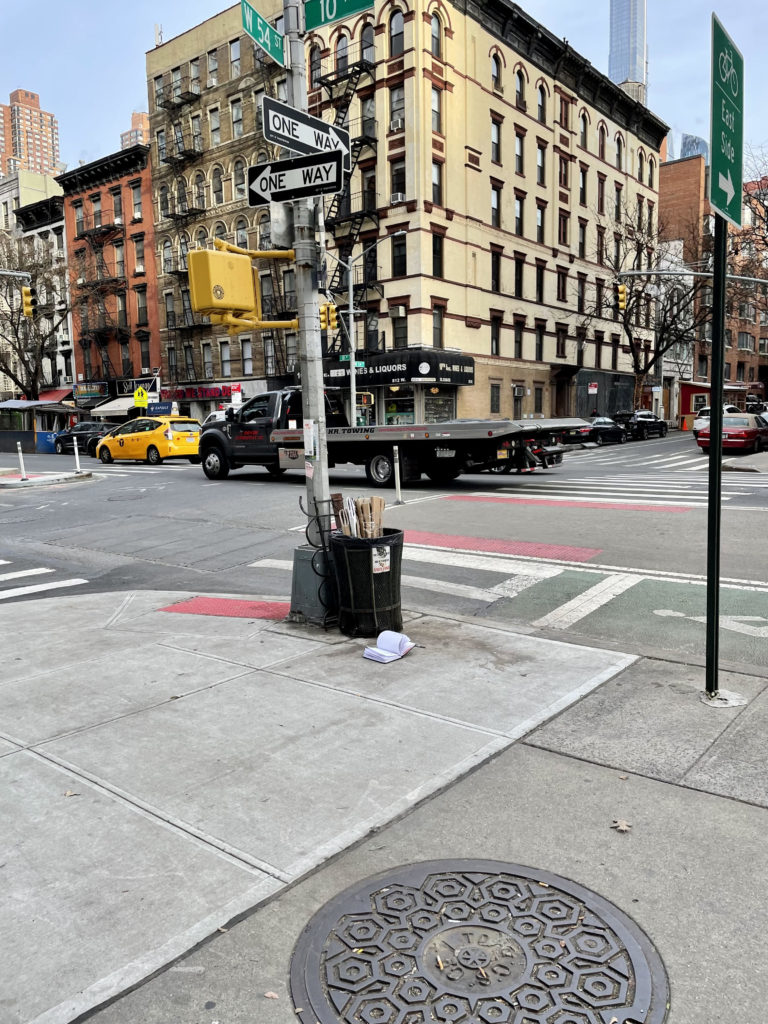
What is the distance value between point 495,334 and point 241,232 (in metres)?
14.9

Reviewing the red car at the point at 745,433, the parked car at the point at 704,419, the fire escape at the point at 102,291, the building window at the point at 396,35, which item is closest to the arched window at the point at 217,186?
the fire escape at the point at 102,291

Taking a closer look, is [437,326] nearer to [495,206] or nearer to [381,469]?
[495,206]

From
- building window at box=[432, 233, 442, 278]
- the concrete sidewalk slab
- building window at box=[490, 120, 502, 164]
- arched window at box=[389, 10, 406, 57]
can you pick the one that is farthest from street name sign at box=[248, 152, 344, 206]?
building window at box=[490, 120, 502, 164]

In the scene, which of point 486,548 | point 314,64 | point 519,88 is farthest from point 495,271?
point 486,548

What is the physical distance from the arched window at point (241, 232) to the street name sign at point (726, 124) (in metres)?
40.9

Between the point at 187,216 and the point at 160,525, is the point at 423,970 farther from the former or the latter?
the point at 187,216

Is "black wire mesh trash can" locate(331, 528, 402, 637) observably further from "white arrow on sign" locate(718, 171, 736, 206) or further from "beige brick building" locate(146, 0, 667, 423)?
"beige brick building" locate(146, 0, 667, 423)

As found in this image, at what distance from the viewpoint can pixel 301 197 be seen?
6250 mm

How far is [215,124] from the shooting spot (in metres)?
44.2

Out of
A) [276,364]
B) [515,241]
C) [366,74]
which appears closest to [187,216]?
[276,364]

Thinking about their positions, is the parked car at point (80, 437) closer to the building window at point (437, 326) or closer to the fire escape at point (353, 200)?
the fire escape at point (353, 200)

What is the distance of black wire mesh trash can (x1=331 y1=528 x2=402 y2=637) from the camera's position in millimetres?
6312

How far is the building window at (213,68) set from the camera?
43.7 metres

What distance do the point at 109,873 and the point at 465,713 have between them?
2292mm
